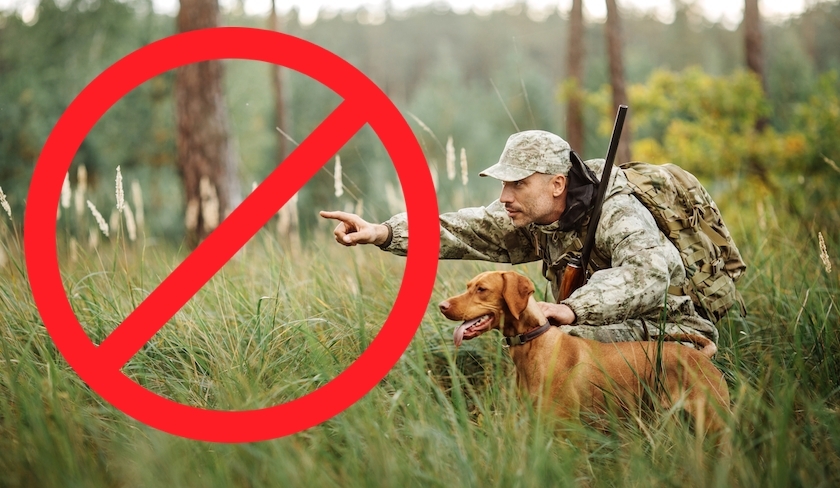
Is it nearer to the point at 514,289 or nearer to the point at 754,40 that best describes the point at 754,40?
the point at 754,40

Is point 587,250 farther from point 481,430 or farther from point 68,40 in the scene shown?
point 68,40

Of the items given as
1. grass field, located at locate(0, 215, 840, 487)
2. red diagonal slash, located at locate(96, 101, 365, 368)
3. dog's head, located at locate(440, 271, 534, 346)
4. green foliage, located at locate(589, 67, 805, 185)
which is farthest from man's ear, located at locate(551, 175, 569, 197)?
green foliage, located at locate(589, 67, 805, 185)

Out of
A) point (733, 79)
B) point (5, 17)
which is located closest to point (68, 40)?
point (5, 17)

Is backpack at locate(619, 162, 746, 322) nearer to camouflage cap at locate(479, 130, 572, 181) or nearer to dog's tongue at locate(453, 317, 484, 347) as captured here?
camouflage cap at locate(479, 130, 572, 181)

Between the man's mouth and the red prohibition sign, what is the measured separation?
314 millimetres

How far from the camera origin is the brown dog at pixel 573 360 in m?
3.24

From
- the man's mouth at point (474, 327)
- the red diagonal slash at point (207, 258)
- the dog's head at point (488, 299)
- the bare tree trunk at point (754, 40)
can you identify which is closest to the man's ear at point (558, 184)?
the dog's head at point (488, 299)

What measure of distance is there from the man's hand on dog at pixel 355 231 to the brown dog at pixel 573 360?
1.98 feet

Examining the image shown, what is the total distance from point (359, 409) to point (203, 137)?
6523 mm

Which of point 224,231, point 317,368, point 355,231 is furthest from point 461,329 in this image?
point 224,231

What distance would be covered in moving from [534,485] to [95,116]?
2.38 metres

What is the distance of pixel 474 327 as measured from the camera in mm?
3242

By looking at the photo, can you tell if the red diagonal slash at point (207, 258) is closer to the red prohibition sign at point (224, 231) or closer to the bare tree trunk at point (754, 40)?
the red prohibition sign at point (224, 231)

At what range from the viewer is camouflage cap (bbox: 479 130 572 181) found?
3.57 m
